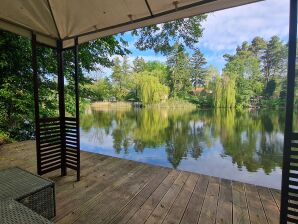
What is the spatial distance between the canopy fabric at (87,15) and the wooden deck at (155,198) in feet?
5.35

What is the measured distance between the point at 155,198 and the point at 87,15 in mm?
1845

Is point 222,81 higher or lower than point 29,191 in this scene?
higher

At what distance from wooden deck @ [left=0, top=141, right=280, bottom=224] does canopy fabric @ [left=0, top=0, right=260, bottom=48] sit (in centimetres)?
163

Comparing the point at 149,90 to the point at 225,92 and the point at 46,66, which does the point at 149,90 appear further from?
the point at 46,66

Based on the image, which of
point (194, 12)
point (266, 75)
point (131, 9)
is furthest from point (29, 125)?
point (266, 75)

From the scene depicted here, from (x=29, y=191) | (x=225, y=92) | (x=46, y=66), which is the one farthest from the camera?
(x=225, y=92)

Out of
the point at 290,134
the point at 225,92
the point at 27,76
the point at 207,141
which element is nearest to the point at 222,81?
the point at 225,92

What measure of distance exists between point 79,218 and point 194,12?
6.13 ft

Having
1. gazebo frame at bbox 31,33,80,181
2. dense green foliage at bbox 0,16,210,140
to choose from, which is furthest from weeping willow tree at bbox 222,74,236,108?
gazebo frame at bbox 31,33,80,181

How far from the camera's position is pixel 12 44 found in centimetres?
402

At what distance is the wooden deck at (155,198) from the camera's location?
5.49 ft

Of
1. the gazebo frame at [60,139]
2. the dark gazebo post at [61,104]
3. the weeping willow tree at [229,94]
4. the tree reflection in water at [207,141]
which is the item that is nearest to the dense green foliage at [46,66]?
the dark gazebo post at [61,104]

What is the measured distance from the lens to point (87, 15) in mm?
1895

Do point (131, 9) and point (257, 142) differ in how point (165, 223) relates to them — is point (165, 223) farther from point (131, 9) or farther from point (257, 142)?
point (257, 142)
